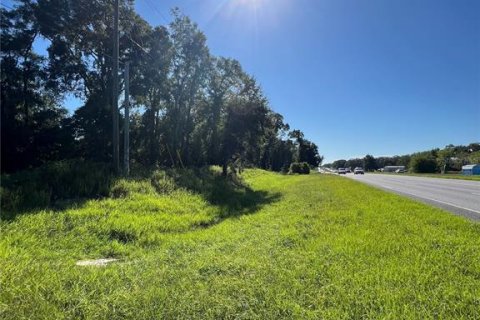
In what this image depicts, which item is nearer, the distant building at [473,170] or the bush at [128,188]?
the bush at [128,188]

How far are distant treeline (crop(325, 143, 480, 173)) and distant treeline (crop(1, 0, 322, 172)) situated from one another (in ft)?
203

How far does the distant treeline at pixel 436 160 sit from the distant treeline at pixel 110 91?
62.0 metres

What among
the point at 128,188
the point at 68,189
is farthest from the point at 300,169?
the point at 68,189

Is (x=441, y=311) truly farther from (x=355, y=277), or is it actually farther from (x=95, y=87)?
(x=95, y=87)

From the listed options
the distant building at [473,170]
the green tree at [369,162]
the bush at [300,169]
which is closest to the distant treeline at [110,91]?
the bush at [300,169]

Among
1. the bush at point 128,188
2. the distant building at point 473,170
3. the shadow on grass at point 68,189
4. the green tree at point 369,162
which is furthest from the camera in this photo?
the green tree at point 369,162

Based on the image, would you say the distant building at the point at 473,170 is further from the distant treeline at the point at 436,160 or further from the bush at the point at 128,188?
the bush at the point at 128,188

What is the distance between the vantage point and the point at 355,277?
464 centimetres

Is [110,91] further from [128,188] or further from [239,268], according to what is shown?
[239,268]

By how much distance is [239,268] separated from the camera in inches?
205

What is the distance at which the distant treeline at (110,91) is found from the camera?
2514cm

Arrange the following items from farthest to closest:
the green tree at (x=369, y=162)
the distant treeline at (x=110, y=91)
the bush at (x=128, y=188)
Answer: the green tree at (x=369, y=162), the distant treeline at (x=110, y=91), the bush at (x=128, y=188)

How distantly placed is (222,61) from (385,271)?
91.1ft

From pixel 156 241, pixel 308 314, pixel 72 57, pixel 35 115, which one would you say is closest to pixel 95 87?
pixel 72 57
